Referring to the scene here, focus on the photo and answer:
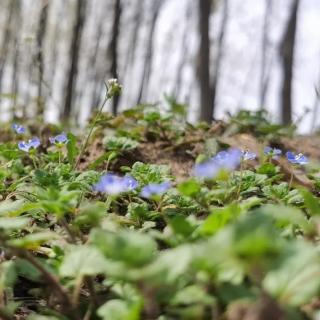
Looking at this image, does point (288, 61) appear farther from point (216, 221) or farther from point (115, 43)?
point (216, 221)

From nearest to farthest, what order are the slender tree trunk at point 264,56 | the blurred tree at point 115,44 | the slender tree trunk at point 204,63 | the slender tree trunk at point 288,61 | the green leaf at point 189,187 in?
the green leaf at point 189,187 < the slender tree trunk at point 204,63 < the slender tree trunk at point 288,61 < the blurred tree at point 115,44 < the slender tree trunk at point 264,56

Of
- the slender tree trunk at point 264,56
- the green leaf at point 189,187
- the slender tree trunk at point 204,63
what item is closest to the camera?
the green leaf at point 189,187

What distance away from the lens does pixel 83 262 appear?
0.96 metres

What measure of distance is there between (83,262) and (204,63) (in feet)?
16.1

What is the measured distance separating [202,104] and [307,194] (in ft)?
14.9

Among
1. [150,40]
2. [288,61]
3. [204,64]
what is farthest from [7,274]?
Result: [150,40]

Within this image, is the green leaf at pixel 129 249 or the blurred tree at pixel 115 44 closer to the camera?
the green leaf at pixel 129 249

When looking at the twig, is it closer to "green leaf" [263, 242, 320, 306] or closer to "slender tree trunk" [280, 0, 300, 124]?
A: "green leaf" [263, 242, 320, 306]

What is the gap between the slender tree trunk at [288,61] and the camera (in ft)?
21.4

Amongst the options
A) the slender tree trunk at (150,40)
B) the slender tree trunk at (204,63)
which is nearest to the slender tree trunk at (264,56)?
the slender tree trunk at (150,40)

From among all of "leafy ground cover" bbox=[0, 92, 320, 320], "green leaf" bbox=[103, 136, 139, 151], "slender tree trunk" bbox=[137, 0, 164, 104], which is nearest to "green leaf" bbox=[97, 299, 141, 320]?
"leafy ground cover" bbox=[0, 92, 320, 320]

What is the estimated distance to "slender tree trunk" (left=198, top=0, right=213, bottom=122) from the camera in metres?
5.54

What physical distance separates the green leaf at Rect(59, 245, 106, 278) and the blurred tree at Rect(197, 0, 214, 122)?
14.7ft

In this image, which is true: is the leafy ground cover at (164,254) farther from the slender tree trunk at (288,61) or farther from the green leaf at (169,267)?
the slender tree trunk at (288,61)
